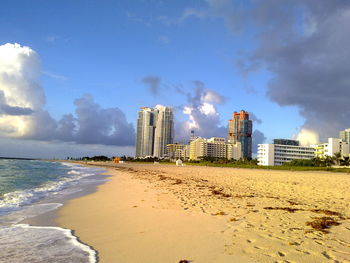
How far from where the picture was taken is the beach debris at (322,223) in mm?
6593

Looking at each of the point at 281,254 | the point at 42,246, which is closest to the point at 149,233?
the point at 42,246

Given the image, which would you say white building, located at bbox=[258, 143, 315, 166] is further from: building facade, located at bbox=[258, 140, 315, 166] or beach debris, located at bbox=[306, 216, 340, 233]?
beach debris, located at bbox=[306, 216, 340, 233]

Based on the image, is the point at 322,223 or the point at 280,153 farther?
Result: the point at 280,153

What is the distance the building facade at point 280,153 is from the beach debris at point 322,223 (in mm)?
137929

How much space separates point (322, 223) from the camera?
7.01 metres

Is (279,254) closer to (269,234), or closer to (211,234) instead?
(269,234)

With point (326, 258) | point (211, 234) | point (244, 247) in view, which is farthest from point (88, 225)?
point (326, 258)

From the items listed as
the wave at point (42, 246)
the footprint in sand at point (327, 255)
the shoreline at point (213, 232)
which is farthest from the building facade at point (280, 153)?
the wave at point (42, 246)

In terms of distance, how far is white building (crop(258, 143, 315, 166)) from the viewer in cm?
13969

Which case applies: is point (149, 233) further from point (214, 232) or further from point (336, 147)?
point (336, 147)

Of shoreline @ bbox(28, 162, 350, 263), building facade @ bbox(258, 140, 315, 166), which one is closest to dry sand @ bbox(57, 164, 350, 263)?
shoreline @ bbox(28, 162, 350, 263)

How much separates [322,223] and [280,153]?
481 feet

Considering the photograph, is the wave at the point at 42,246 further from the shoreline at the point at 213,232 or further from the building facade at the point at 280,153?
the building facade at the point at 280,153

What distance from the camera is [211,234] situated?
20.3 feet
